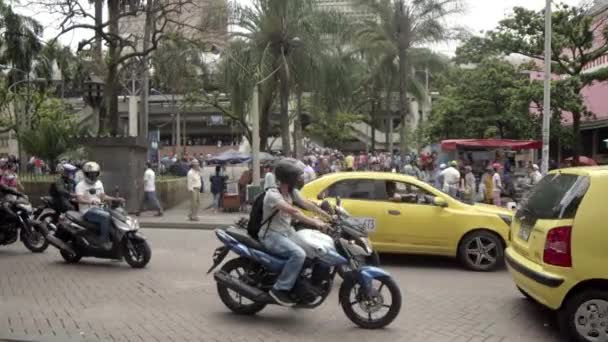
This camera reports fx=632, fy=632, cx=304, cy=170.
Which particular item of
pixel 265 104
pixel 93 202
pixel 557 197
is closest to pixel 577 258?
pixel 557 197

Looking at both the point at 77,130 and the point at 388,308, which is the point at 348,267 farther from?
the point at 77,130

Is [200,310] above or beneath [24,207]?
beneath

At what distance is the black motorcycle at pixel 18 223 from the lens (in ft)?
34.9

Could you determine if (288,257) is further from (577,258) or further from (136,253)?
(136,253)

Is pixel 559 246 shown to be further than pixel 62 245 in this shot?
No

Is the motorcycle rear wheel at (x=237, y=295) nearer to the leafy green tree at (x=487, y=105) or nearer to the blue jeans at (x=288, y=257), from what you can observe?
the blue jeans at (x=288, y=257)

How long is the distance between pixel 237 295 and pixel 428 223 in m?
3.72

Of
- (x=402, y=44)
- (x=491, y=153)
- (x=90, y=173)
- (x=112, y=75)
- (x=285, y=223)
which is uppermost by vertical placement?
(x=402, y=44)

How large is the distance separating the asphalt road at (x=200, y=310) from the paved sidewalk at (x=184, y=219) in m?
5.82

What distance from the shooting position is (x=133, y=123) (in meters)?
36.3

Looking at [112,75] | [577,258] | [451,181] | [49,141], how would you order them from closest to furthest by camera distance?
[577,258]
[451,181]
[49,141]
[112,75]

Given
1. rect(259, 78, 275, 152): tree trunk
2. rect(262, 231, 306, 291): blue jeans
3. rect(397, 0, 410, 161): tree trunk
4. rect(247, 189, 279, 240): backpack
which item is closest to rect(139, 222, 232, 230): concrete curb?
rect(259, 78, 275, 152): tree trunk

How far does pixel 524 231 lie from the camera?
6.38 meters

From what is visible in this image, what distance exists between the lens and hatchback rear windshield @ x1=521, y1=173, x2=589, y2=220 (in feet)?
18.5
